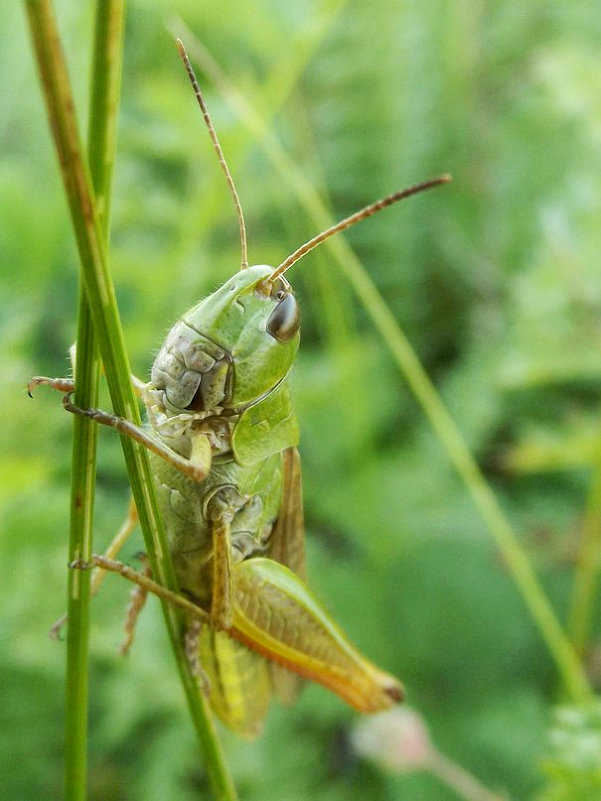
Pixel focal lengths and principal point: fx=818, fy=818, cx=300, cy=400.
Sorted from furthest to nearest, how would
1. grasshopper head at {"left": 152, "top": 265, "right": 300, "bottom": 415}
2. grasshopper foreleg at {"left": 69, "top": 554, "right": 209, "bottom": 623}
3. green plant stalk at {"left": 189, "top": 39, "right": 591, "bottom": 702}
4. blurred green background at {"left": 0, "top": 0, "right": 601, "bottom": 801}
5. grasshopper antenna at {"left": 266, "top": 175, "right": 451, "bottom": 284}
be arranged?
blurred green background at {"left": 0, "top": 0, "right": 601, "bottom": 801} < green plant stalk at {"left": 189, "top": 39, "right": 591, "bottom": 702} < grasshopper head at {"left": 152, "top": 265, "right": 300, "bottom": 415} < grasshopper foreleg at {"left": 69, "top": 554, "right": 209, "bottom": 623} < grasshopper antenna at {"left": 266, "top": 175, "right": 451, "bottom": 284}

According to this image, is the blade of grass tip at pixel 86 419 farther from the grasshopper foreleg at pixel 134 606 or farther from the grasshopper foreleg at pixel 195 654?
the grasshopper foreleg at pixel 134 606

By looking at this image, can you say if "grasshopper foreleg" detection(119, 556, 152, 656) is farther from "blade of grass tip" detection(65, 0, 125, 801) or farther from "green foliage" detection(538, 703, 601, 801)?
"green foliage" detection(538, 703, 601, 801)

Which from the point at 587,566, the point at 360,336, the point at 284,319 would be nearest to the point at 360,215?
the point at 284,319

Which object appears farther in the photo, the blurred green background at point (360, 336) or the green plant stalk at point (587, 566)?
the green plant stalk at point (587, 566)

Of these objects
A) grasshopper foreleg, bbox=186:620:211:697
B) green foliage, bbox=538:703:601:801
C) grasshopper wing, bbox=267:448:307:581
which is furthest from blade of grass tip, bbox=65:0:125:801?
green foliage, bbox=538:703:601:801

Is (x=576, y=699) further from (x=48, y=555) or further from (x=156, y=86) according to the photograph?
(x=156, y=86)

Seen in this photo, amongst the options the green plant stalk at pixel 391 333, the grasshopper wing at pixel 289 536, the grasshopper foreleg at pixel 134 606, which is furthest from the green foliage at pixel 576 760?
the grasshopper foreleg at pixel 134 606
